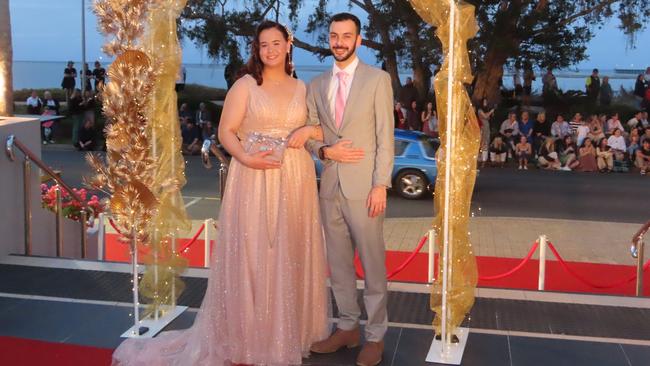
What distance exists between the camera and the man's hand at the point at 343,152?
450 cm

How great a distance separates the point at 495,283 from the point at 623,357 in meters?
4.24

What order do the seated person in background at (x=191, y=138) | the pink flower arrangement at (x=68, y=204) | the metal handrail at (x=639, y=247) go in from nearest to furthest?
the metal handrail at (x=639, y=247), the pink flower arrangement at (x=68, y=204), the seated person in background at (x=191, y=138)

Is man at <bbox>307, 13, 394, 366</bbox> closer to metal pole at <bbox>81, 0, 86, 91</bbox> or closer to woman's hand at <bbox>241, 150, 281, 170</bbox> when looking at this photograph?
woman's hand at <bbox>241, 150, 281, 170</bbox>

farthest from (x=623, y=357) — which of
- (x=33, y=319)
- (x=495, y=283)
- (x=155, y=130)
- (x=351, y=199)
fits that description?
(x=495, y=283)

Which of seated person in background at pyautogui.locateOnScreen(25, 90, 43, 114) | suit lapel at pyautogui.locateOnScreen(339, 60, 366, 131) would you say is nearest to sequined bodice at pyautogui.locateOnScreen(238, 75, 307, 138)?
suit lapel at pyautogui.locateOnScreen(339, 60, 366, 131)

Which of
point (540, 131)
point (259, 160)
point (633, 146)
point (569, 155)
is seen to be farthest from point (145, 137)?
point (633, 146)

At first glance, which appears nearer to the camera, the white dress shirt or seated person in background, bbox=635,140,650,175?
the white dress shirt

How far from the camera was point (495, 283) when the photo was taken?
908 cm

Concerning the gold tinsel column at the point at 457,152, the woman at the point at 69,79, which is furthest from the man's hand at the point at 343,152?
the woman at the point at 69,79

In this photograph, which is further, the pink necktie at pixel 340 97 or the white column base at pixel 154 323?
the white column base at pixel 154 323

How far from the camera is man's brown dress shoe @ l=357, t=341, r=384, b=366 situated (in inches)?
182

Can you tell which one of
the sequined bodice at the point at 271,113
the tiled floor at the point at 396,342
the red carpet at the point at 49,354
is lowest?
the red carpet at the point at 49,354

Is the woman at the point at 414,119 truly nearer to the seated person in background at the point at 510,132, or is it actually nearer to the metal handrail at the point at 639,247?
the seated person in background at the point at 510,132

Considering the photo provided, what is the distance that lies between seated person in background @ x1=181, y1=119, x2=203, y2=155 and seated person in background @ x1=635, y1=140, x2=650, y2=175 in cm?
1016
